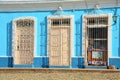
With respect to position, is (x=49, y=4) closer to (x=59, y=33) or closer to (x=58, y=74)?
(x=59, y=33)

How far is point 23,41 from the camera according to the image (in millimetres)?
22750

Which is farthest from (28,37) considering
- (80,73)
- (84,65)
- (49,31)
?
Answer: (80,73)

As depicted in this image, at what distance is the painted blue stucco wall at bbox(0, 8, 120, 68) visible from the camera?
2139cm

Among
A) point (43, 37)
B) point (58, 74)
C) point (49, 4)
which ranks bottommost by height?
point (58, 74)

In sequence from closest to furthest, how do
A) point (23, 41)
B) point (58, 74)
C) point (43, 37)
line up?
point (58, 74) → point (43, 37) → point (23, 41)

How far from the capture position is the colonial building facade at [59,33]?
21.5 metres

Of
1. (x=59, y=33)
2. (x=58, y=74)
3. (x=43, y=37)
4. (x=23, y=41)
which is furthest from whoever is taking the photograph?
(x=23, y=41)

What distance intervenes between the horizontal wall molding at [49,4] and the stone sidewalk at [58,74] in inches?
138

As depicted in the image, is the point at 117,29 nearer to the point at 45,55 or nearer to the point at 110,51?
the point at 110,51

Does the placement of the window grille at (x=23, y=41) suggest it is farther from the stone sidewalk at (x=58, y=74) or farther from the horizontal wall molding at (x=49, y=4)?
the stone sidewalk at (x=58, y=74)

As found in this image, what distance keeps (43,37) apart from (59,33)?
82cm

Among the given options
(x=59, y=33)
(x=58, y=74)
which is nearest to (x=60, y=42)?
(x=59, y=33)

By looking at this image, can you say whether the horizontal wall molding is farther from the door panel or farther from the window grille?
the door panel

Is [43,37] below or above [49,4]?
below
